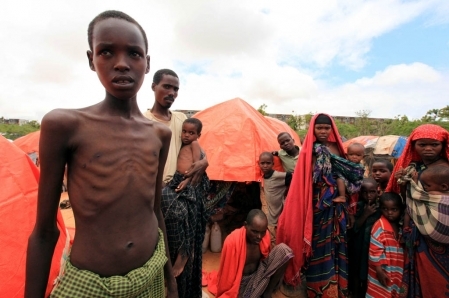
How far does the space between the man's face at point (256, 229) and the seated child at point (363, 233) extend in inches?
42.7

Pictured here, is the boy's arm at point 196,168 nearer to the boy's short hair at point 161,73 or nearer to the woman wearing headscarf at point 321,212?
the boy's short hair at point 161,73

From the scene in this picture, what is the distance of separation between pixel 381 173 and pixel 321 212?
3.15 ft

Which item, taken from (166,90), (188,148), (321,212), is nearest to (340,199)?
(321,212)

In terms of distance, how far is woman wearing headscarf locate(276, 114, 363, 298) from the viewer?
274cm

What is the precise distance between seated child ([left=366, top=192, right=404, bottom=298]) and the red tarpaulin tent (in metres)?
1.64

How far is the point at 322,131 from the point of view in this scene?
9.09 feet

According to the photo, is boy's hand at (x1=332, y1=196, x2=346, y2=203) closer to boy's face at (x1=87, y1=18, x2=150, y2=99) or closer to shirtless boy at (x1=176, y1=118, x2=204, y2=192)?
shirtless boy at (x1=176, y1=118, x2=204, y2=192)

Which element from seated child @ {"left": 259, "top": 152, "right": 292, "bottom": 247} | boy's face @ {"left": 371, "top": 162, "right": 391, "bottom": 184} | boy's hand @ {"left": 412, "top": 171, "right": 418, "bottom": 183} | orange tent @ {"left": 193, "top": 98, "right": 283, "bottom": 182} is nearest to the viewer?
boy's hand @ {"left": 412, "top": 171, "right": 418, "bottom": 183}

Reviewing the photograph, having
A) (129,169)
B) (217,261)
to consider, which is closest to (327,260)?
(217,261)

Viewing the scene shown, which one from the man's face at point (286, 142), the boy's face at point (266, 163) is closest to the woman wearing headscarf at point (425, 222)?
the man's face at point (286, 142)

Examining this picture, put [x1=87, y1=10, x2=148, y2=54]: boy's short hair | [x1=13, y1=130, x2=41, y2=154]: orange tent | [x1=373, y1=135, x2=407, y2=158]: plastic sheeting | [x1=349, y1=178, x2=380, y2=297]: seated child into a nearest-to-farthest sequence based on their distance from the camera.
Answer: [x1=87, y1=10, x2=148, y2=54]: boy's short hair < [x1=349, y1=178, x2=380, y2=297]: seated child < [x1=13, y1=130, x2=41, y2=154]: orange tent < [x1=373, y1=135, x2=407, y2=158]: plastic sheeting

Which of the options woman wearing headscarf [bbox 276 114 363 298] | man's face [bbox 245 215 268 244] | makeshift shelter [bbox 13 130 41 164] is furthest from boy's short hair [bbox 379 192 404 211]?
makeshift shelter [bbox 13 130 41 164]

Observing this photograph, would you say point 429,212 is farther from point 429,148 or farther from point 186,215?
point 186,215

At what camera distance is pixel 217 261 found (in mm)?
4121
